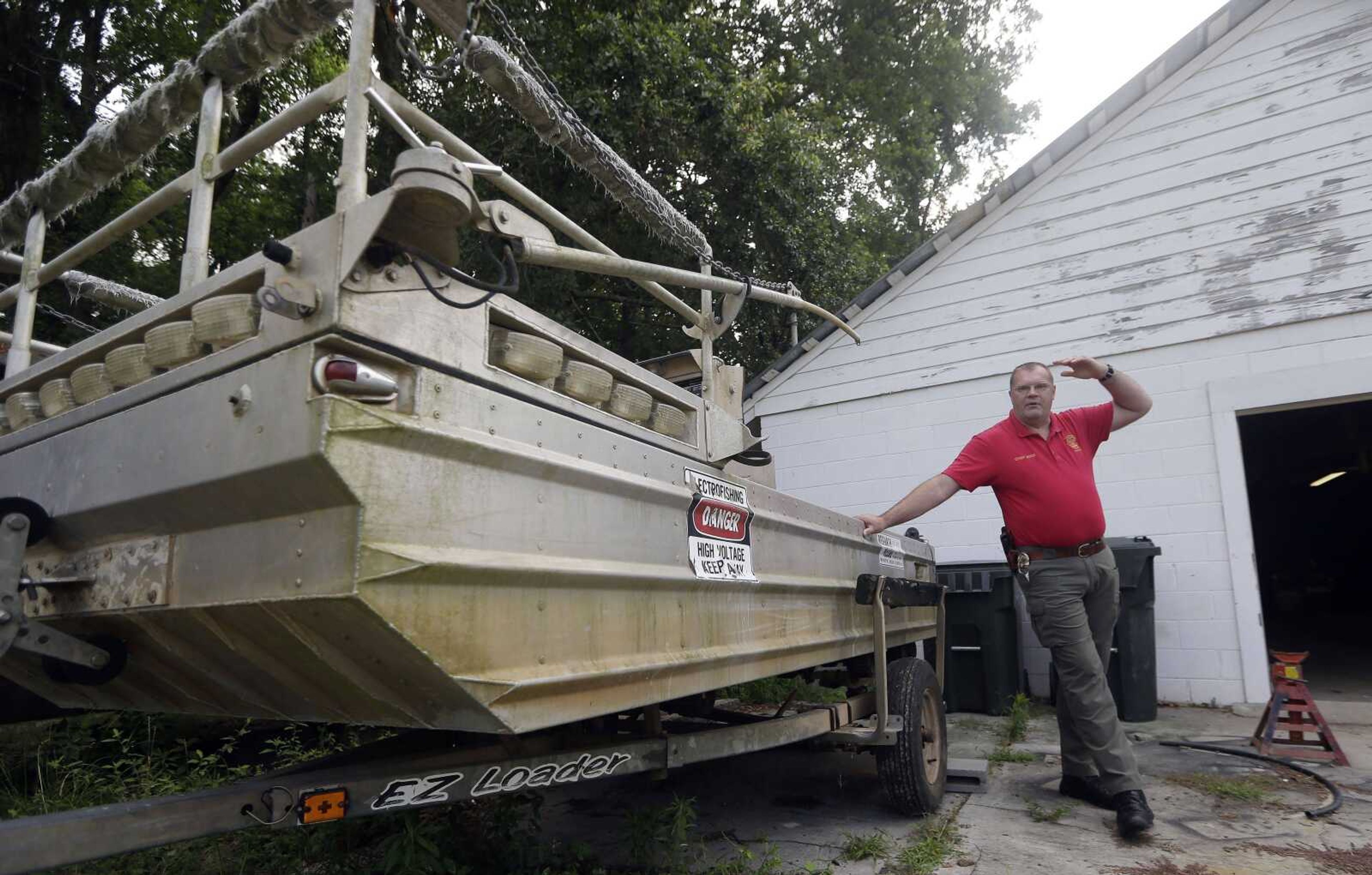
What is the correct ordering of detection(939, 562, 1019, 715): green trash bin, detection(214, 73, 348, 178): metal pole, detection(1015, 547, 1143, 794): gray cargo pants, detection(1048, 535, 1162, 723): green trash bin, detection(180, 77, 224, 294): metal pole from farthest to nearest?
detection(939, 562, 1019, 715): green trash bin
detection(1048, 535, 1162, 723): green trash bin
detection(1015, 547, 1143, 794): gray cargo pants
detection(180, 77, 224, 294): metal pole
detection(214, 73, 348, 178): metal pole

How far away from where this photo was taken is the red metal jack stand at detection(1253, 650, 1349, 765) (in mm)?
4852

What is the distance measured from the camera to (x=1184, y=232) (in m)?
7.11

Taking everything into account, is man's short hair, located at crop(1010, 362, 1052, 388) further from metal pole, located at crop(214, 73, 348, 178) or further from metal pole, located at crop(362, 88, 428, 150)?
metal pole, located at crop(214, 73, 348, 178)

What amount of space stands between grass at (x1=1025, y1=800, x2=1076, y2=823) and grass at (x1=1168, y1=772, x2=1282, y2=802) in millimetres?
Result: 813

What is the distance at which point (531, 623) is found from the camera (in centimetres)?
193

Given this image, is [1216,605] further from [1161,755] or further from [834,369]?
[834,369]

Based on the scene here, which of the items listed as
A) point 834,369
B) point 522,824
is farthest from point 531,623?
point 834,369

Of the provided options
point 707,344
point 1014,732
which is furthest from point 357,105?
point 1014,732

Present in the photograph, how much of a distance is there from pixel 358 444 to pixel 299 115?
1.18 metres

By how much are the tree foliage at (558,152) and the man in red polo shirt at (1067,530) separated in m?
7.02

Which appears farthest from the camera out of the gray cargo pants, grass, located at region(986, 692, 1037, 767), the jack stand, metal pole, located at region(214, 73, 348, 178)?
grass, located at region(986, 692, 1037, 767)

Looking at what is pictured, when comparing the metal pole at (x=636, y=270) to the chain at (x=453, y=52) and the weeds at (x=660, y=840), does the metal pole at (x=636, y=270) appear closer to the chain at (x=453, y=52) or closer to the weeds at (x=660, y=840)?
the chain at (x=453, y=52)

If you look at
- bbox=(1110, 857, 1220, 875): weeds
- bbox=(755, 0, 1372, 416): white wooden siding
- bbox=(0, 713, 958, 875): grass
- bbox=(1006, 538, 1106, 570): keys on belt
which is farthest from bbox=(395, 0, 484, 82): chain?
bbox=(755, 0, 1372, 416): white wooden siding

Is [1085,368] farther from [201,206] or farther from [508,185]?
[201,206]
